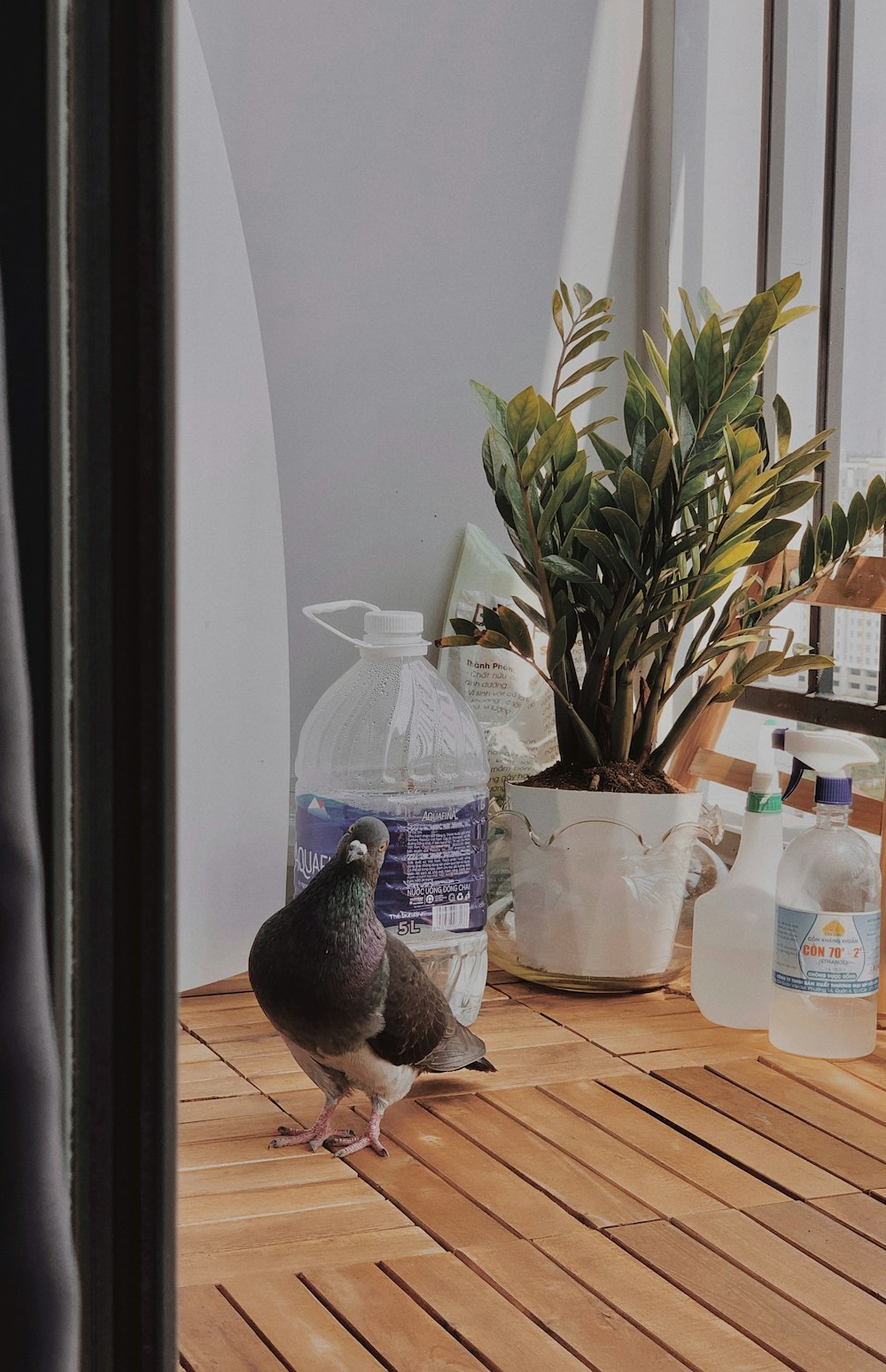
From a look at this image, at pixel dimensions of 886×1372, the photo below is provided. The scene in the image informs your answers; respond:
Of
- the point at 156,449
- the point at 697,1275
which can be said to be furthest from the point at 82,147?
the point at 697,1275

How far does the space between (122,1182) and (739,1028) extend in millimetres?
911

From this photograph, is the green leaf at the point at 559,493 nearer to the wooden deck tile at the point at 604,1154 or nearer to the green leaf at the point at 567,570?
the green leaf at the point at 567,570

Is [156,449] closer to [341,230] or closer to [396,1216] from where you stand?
[396,1216]

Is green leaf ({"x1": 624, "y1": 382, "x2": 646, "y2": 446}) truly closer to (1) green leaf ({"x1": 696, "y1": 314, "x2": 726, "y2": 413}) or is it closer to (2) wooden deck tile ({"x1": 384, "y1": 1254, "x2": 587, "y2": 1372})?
(1) green leaf ({"x1": 696, "y1": 314, "x2": 726, "y2": 413})

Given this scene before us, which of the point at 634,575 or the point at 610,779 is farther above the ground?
the point at 634,575

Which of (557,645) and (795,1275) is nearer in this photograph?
(795,1275)

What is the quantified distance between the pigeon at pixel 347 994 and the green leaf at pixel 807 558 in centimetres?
47

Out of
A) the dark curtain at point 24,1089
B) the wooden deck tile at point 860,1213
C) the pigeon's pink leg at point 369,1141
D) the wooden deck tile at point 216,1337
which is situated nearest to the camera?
the dark curtain at point 24,1089

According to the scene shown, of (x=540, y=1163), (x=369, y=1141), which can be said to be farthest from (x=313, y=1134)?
(x=540, y=1163)

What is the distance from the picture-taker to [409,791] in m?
1.17

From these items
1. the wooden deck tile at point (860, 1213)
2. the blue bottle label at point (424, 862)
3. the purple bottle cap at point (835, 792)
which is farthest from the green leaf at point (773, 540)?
the wooden deck tile at point (860, 1213)

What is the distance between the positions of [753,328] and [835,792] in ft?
1.22

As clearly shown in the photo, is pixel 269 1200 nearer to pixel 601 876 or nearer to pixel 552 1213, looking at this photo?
pixel 552 1213

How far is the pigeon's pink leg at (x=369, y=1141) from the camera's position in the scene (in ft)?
2.78
